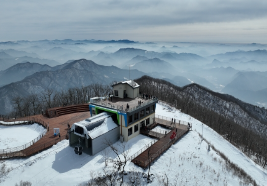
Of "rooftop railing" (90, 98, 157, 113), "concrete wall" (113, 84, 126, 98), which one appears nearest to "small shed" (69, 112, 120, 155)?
"rooftop railing" (90, 98, 157, 113)

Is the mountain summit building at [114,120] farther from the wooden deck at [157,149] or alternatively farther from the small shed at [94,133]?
the wooden deck at [157,149]

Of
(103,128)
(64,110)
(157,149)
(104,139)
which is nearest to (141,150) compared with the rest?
Answer: (157,149)

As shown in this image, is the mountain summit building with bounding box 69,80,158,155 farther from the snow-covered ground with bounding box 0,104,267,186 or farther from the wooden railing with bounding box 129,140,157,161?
the wooden railing with bounding box 129,140,157,161

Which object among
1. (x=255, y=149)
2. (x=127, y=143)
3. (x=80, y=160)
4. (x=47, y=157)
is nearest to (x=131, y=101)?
(x=127, y=143)

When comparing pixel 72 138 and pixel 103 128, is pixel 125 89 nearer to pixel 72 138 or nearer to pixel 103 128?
pixel 103 128

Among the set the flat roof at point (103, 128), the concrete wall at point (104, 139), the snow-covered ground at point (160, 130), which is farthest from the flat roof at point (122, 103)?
the snow-covered ground at point (160, 130)
